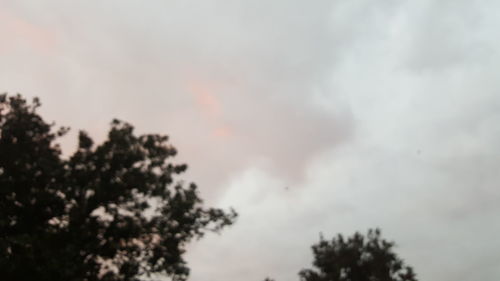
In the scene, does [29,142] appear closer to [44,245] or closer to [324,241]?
[44,245]

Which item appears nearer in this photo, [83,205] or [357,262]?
[83,205]

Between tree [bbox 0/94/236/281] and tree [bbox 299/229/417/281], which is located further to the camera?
tree [bbox 299/229/417/281]

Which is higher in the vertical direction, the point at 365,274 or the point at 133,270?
the point at 365,274

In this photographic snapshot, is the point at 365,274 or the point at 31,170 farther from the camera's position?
the point at 365,274

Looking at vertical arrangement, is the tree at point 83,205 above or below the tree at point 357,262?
below

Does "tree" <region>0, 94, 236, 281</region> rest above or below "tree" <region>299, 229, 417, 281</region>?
below

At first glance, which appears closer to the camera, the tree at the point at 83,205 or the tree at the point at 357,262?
the tree at the point at 83,205

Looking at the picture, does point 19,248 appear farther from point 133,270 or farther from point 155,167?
point 155,167

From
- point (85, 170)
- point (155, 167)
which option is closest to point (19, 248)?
point (85, 170)

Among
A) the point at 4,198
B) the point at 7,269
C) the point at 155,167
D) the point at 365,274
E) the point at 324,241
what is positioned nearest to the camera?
the point at 7,269

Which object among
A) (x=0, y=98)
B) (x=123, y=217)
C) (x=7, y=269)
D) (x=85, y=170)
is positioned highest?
(x=0, y=98)

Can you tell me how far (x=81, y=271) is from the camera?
3045 cm

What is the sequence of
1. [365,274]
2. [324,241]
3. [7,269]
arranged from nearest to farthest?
[7,269] < [365,274] < [324,241]

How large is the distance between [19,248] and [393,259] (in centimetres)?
4295
